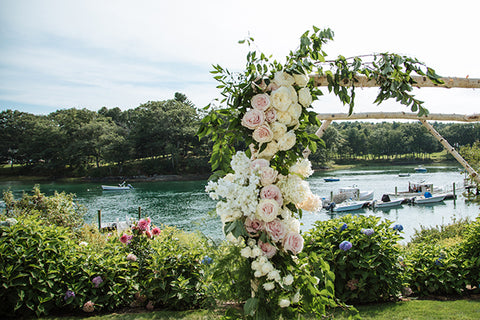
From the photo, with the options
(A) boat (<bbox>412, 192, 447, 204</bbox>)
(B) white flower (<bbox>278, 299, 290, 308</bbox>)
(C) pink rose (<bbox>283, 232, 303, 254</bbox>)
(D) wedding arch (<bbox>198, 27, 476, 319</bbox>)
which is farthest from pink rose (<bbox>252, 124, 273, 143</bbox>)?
(A) boat (<bbox>412, 192, 447, 204</bbox>)

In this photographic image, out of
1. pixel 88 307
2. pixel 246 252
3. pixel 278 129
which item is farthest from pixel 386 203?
pixel 246 252

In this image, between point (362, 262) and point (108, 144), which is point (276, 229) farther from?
point (108, 144)

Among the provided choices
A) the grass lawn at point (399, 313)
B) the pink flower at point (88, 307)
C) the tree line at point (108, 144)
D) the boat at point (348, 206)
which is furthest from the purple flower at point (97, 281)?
the tree line at point (108, 144)

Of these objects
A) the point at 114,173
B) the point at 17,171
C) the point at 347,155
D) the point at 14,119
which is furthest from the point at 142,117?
the point at 347,155

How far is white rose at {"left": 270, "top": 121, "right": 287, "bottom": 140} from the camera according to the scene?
1.83 m

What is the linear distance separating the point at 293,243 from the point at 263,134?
65 cm

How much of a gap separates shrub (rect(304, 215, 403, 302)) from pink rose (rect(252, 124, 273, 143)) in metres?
2.64

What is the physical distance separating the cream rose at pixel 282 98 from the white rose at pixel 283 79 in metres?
0.07

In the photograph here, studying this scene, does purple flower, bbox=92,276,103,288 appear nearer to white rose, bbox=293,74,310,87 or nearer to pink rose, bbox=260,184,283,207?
Result: pink rose, bbox=260,184,283,207

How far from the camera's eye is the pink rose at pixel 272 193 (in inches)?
68.9

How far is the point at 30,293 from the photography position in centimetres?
363

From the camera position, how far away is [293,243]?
5.87 ft

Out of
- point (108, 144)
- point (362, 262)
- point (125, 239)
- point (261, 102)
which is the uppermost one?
point (108, 144)

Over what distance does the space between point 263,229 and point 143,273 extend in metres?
3.13
